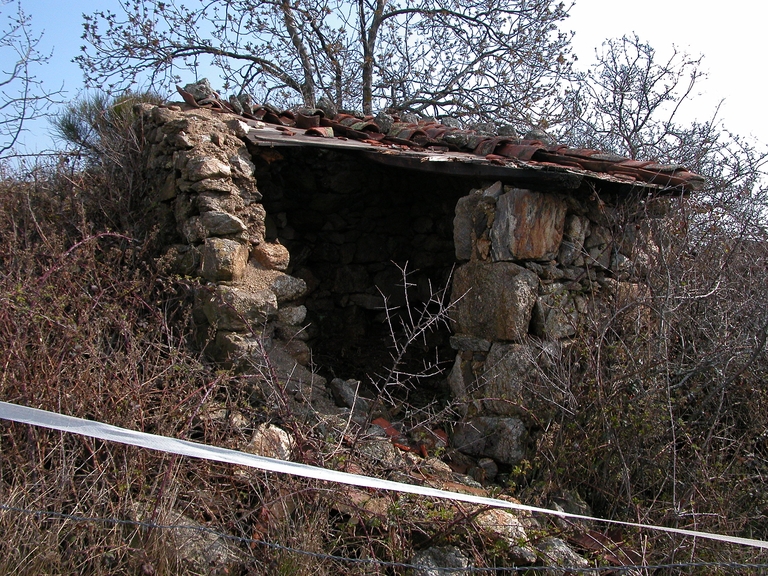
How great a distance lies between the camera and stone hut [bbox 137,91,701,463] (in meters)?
4.13

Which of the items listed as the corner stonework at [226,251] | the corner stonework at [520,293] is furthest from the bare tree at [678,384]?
the corner stonework at [226,251]

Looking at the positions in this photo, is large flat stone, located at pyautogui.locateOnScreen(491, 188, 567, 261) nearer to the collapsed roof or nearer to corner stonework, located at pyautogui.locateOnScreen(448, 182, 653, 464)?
corner stonework, located at pyautogui.locateOnScreen(448, 182, 653, 464)

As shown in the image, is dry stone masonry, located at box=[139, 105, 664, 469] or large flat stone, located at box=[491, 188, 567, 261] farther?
large flat stone, located at box=[491, 188, 567, 261]

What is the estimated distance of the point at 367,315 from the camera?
6090 mm

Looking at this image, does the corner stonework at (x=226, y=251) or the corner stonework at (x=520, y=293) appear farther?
the corner stonework at (x=520, y=293)

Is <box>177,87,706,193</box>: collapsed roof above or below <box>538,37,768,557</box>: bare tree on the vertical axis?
above

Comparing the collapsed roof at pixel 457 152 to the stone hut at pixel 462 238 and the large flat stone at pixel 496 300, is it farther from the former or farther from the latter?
the large flat stone at pixel 496 300

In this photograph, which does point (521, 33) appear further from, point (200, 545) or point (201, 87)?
point (200, 545)

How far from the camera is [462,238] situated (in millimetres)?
4535

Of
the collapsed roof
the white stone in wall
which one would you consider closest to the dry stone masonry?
the white stone in wall

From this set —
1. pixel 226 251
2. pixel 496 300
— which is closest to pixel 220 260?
pixel 226 251

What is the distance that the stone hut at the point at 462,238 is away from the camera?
4133 mm

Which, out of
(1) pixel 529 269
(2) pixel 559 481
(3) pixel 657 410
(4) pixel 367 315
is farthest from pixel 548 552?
(4) pixel 367 315

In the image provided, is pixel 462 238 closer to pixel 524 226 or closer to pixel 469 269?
pixel 469 269
